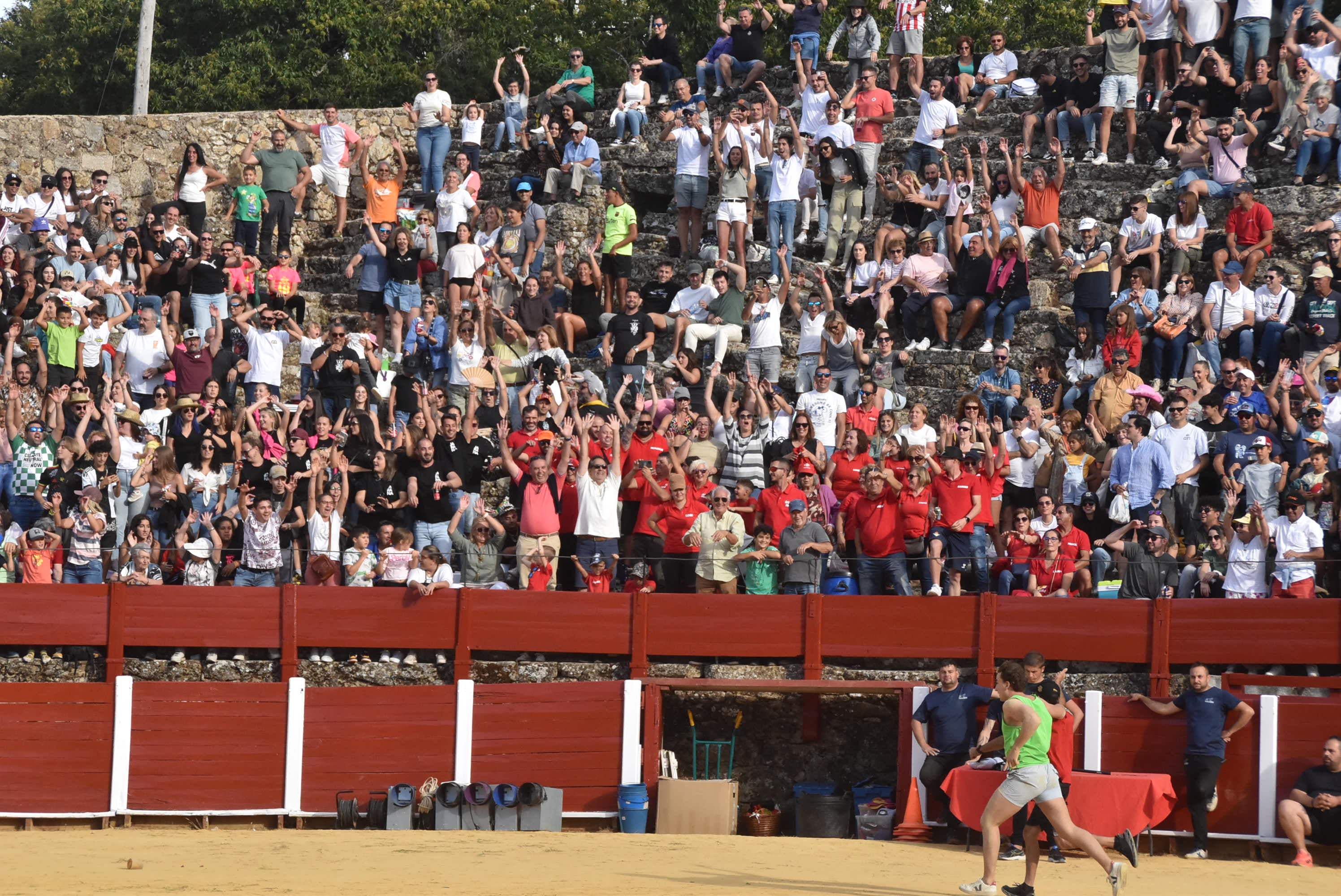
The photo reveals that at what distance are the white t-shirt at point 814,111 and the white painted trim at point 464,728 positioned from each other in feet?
26.8

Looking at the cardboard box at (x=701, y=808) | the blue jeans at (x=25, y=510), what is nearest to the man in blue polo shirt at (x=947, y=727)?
the cardboard box at (x=701, y=808)

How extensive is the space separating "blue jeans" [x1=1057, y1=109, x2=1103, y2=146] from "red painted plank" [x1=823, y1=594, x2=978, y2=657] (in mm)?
7019

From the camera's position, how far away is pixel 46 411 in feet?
54.5

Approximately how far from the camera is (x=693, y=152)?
65.1ft

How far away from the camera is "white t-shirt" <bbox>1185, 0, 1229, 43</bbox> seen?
64.7 ft

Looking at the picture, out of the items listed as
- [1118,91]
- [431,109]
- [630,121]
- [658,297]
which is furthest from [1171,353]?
[431,109]

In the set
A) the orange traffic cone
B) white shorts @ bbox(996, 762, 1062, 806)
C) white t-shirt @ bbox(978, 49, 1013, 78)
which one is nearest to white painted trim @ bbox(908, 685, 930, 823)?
the orange traffic cone

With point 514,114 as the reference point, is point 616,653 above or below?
below

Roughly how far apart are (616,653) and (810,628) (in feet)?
5.28

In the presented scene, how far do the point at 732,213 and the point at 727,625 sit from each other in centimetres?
565

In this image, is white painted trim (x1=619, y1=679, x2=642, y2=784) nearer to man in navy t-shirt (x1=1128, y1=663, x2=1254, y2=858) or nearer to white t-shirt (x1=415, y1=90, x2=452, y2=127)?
Answer: man in navy t-shirt (x1=1128, y1=663, x2=1254, y2=858)

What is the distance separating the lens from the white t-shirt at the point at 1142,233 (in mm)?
17516

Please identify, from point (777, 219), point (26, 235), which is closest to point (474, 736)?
point (777, 219)

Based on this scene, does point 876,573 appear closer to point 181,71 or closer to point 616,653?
point 616,653
